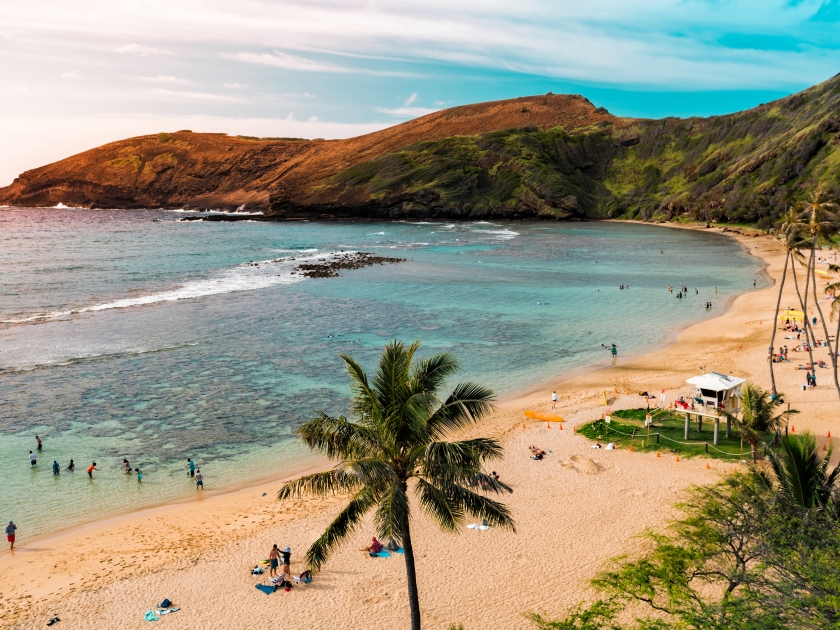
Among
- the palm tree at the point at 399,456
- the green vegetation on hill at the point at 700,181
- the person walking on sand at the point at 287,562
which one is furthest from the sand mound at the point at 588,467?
the green vegetation on hill at the point at 700,181

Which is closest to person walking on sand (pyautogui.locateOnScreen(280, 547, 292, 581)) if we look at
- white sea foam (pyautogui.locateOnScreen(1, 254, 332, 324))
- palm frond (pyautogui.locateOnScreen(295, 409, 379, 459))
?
palm frond (pyautogui.locateOnScreen(295, 409, 379, 459))

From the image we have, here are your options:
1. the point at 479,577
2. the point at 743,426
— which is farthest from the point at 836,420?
the point at 479,577

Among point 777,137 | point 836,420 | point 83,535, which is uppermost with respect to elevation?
point 777,137

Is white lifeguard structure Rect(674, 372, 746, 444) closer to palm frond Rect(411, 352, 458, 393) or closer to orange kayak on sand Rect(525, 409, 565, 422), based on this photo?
orange kayak on sand Rect(525, 409, 565, 422)

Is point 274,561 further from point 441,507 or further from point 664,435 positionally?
point 664,435

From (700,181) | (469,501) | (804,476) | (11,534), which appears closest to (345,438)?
(469,501)

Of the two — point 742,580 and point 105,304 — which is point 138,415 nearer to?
point 742,580

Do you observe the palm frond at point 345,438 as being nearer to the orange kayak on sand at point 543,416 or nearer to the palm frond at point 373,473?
the palm frond at point 373,473
